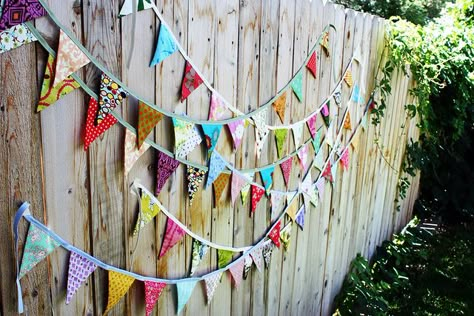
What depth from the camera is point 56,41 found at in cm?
123

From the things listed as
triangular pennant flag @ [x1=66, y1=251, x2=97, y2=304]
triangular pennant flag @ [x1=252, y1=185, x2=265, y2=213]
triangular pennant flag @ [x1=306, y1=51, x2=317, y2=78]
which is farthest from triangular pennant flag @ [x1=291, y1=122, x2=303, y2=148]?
triangular pennant flag @ [x1=66, y1=251, x2=97, y2=304]

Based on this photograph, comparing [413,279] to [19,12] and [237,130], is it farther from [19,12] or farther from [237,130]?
[19,12]

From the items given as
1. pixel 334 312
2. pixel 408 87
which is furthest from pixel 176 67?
pixel 408 87

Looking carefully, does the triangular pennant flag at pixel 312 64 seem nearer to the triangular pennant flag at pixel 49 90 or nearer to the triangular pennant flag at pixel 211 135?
the triangular pennant flag at pixel 211 135

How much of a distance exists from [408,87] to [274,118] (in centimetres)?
272

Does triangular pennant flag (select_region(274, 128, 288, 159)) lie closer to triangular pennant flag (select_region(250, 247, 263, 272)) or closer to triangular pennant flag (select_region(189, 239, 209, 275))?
triangular pennant flag (select_region(250, 247, 263, 272))

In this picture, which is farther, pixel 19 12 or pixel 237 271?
pixel 237 271

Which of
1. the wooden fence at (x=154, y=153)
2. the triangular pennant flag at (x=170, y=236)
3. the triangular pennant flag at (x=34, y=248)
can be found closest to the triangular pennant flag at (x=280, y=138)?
the wooden fence at (x=154, y=153)

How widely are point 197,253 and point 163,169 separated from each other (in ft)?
1.44

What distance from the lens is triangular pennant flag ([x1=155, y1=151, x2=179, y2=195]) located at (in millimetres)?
1591

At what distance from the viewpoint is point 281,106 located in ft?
7.64

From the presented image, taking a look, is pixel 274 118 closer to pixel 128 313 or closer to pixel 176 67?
pixel 176 67

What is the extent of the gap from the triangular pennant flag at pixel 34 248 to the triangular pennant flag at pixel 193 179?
60 cm

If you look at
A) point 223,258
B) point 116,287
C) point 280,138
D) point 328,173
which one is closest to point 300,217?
point 328,173
